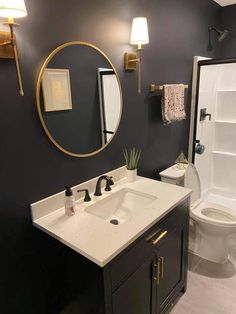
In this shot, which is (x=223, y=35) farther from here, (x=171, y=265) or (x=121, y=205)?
(x=171, y=265)

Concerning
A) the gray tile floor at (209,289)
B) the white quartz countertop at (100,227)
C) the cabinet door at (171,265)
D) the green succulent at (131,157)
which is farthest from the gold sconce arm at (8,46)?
the gray tile floor at (209,289)

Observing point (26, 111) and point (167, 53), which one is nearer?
point (26, 111)

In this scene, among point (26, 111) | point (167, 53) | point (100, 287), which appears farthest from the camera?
point (167, 53)

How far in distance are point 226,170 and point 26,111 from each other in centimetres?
282

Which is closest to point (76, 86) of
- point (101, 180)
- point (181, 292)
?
point (101, 180)

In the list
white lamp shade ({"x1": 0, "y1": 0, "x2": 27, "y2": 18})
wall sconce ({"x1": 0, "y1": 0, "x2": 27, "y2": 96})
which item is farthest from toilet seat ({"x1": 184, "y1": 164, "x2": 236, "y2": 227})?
white lamp shade ({"x1": 0, "y1": 0, "x2": 27, "y2": 18})

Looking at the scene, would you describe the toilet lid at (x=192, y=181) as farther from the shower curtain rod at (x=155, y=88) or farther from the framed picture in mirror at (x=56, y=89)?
the framed picture in mirror at (x=56, y=89)

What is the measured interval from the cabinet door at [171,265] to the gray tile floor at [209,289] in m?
0.17

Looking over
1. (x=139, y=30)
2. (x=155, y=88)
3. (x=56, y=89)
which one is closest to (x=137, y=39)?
(x=139, y=30)

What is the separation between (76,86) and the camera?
1.40m

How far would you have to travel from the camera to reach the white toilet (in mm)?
2010

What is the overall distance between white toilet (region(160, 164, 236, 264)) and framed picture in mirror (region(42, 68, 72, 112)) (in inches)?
46.3

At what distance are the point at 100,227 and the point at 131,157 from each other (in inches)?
30.2

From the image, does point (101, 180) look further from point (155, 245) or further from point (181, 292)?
point (181, 292)
